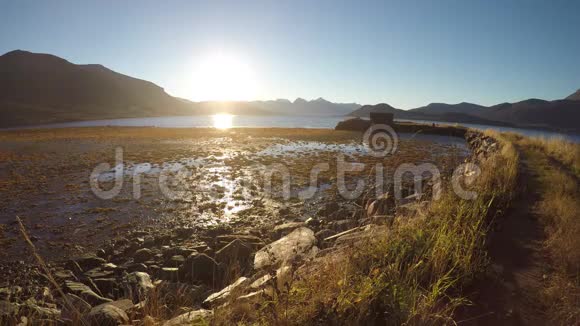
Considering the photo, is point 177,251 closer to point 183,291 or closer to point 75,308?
point 183,291

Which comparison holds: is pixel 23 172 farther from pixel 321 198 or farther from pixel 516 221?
pixel 516 221

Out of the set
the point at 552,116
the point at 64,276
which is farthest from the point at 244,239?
the point at 552,116

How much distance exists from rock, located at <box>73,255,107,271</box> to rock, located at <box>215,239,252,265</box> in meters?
2.58

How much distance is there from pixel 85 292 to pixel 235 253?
107 inches

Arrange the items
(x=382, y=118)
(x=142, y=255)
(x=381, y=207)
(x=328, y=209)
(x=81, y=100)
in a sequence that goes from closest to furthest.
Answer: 1. (x=142, y=255)
2. (x=381, y=207)
3. (x=328, y=209)
4. (x=382, y=118)
5. (x=81, y=100)

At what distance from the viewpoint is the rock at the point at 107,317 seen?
3.32 metres

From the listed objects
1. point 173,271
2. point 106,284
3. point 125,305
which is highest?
point 125,305

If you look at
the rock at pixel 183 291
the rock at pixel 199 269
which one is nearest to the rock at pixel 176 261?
the rock at pixel 199 269

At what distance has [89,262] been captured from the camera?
20.3ft

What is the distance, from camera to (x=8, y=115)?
92.4 meters

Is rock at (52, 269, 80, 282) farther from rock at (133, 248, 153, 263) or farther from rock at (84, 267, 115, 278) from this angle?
rock at (133, 248, 153, 263)

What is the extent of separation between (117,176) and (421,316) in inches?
607

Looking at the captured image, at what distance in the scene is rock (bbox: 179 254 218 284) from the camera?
18.4 ft

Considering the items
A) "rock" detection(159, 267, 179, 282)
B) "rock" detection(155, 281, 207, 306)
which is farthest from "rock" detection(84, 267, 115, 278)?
"rock" detection(155, 281, 207, 306)
